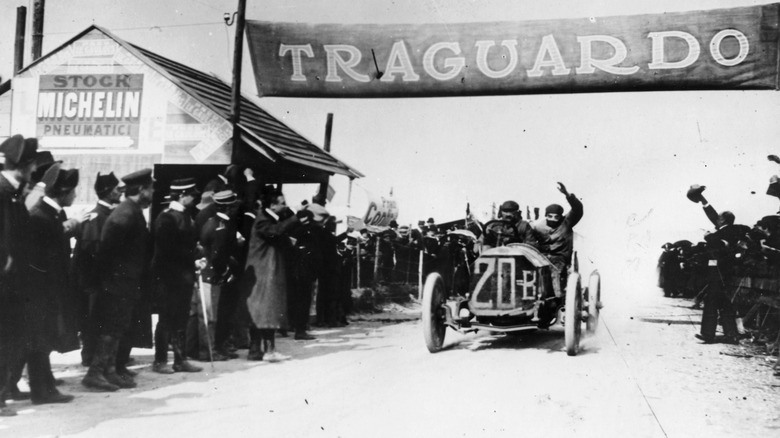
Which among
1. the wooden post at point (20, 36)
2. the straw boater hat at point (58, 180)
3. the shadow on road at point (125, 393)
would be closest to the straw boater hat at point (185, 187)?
Answer: the straw boater hat at point (58, 180)

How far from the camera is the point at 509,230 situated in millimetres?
8070

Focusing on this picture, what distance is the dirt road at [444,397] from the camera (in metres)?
4.19

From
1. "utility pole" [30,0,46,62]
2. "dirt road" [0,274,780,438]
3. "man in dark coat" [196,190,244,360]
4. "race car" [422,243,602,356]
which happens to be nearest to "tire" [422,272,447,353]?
"race car" [422,243,602,356]

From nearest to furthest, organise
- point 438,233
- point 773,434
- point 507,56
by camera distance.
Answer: point 773,434
point 507,56
point 438,233

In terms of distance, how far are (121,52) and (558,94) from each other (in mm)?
4726

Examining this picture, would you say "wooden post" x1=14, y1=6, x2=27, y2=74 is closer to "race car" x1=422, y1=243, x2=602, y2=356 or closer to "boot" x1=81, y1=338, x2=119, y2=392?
"boot" x1=81, y1=338, x2=119, y2=392

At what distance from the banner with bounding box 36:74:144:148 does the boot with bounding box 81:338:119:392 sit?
7.98 ft

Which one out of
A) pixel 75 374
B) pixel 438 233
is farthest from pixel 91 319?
pixel 438 233

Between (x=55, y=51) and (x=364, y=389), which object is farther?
(x=55, y=51)

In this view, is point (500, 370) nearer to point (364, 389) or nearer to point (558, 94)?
point (364, 389)

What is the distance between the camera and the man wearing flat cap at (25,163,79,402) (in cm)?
463

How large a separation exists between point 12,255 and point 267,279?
250cm

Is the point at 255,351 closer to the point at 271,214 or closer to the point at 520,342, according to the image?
the point at 271,214

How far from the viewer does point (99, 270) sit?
206 inches
